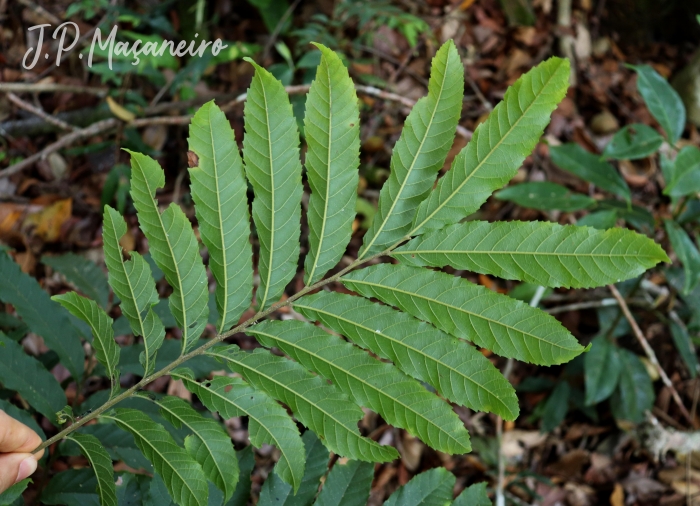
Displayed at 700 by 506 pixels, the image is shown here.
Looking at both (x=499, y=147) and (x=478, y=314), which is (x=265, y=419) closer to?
(x=478, y=314)

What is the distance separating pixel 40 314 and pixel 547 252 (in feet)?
4.28

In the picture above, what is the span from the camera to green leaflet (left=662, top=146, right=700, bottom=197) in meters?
1.69

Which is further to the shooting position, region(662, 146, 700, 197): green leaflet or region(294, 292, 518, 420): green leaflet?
region(662, 146, 700, 197): green leaflet

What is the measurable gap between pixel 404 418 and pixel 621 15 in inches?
140

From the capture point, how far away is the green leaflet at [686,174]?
1.69 meters

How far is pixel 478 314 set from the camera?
93 centimetres

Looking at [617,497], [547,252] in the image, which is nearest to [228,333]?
[547,252]

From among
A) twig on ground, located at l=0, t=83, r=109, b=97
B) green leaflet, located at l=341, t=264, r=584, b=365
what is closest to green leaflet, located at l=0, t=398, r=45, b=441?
green leaflet, located at l=341, t=264, r=584, b=365

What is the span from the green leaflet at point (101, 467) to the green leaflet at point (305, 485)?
1.19ft

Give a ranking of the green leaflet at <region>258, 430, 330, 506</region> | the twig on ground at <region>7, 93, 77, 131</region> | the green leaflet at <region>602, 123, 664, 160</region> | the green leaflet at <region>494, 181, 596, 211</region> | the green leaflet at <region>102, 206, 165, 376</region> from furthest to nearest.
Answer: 1. the twig on ground at <region>7, 93, 77, 131</region>
2. the green leaflet at <region>494, 181, 596, 211</region>
3. the green leaflet at <region>602, 123, 664, 160</region>
4. the green leaflet at <region>258, 430, 330, 506</region>
5. the green leaflet at <region>102, 206, 165, 376</region>

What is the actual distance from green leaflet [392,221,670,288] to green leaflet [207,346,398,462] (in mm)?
294

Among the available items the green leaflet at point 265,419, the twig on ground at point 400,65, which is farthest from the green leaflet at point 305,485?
the twig on ground at point 400,65

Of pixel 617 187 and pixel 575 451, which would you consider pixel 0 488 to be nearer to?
pixel 617 187

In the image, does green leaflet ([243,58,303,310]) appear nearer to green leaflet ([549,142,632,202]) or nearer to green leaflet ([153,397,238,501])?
green leaflet ([153,397,238,501])
